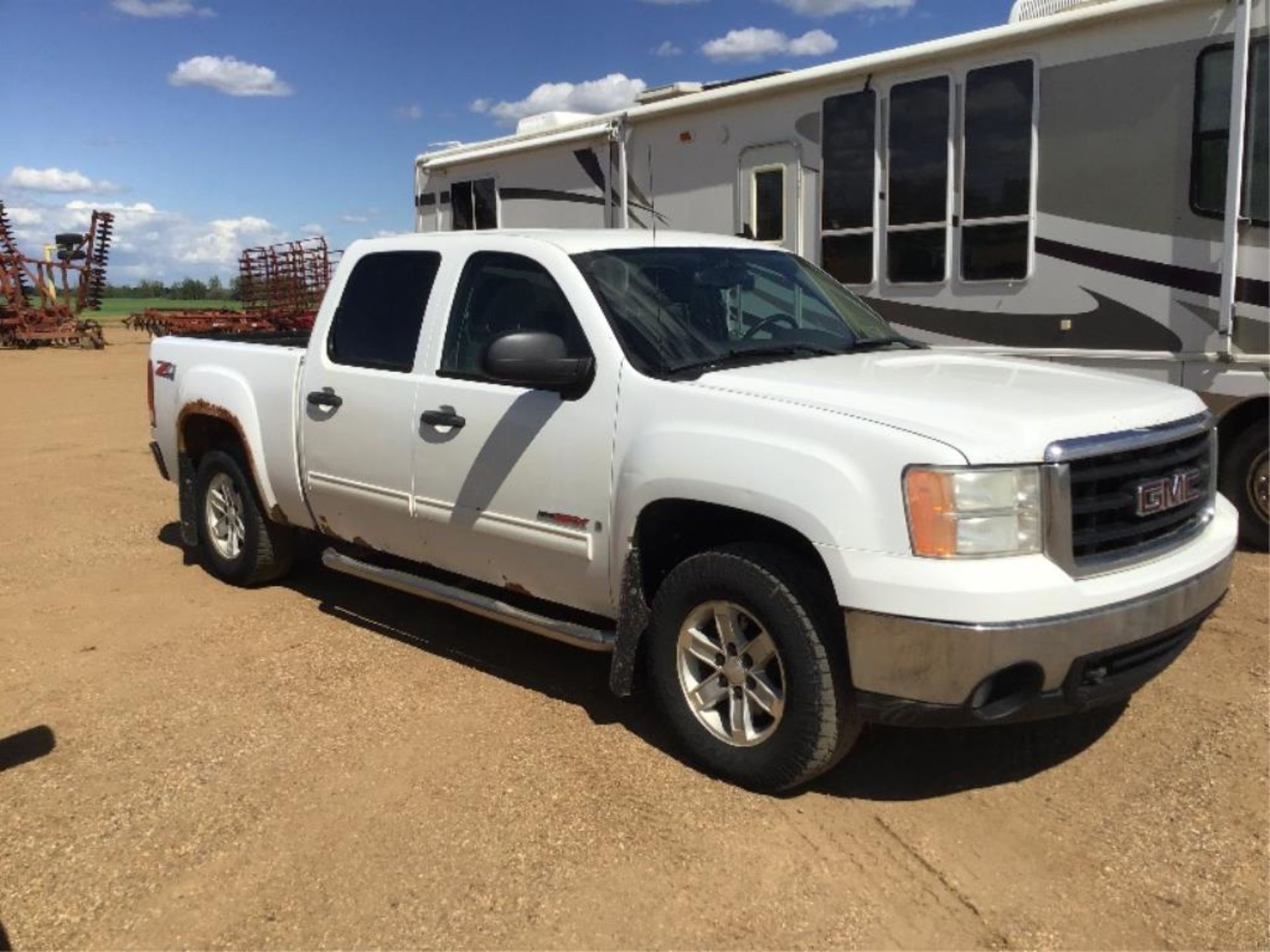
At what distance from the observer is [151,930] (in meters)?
3.04

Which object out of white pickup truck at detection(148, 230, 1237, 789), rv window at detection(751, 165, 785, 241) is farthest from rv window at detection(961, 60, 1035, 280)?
white pickup truck at detection(148, 230, 1237, 789)

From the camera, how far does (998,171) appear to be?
7.38 m

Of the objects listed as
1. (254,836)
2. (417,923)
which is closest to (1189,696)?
(417,923)

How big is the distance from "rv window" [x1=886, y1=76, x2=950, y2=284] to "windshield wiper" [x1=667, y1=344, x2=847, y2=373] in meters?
3.58

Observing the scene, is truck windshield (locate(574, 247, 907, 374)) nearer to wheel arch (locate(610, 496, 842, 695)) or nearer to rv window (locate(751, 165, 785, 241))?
wheel arch (locate(610, 496, 842, 695))

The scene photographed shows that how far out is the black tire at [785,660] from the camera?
137 inches

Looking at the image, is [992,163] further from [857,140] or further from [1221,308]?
[1221,308]

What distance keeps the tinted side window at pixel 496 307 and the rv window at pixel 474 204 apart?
20.3ft

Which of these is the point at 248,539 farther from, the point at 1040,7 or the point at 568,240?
the point at 1040,7

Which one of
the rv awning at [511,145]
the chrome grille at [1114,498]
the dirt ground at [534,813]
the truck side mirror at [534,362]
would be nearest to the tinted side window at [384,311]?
the truck side mirror at [534,362]

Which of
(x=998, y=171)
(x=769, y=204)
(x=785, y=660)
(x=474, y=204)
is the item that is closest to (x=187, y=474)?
(x=785, y=660)

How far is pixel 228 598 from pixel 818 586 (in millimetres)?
3821

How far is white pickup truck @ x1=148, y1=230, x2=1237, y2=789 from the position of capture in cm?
325

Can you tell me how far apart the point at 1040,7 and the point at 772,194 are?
7.40 feet
